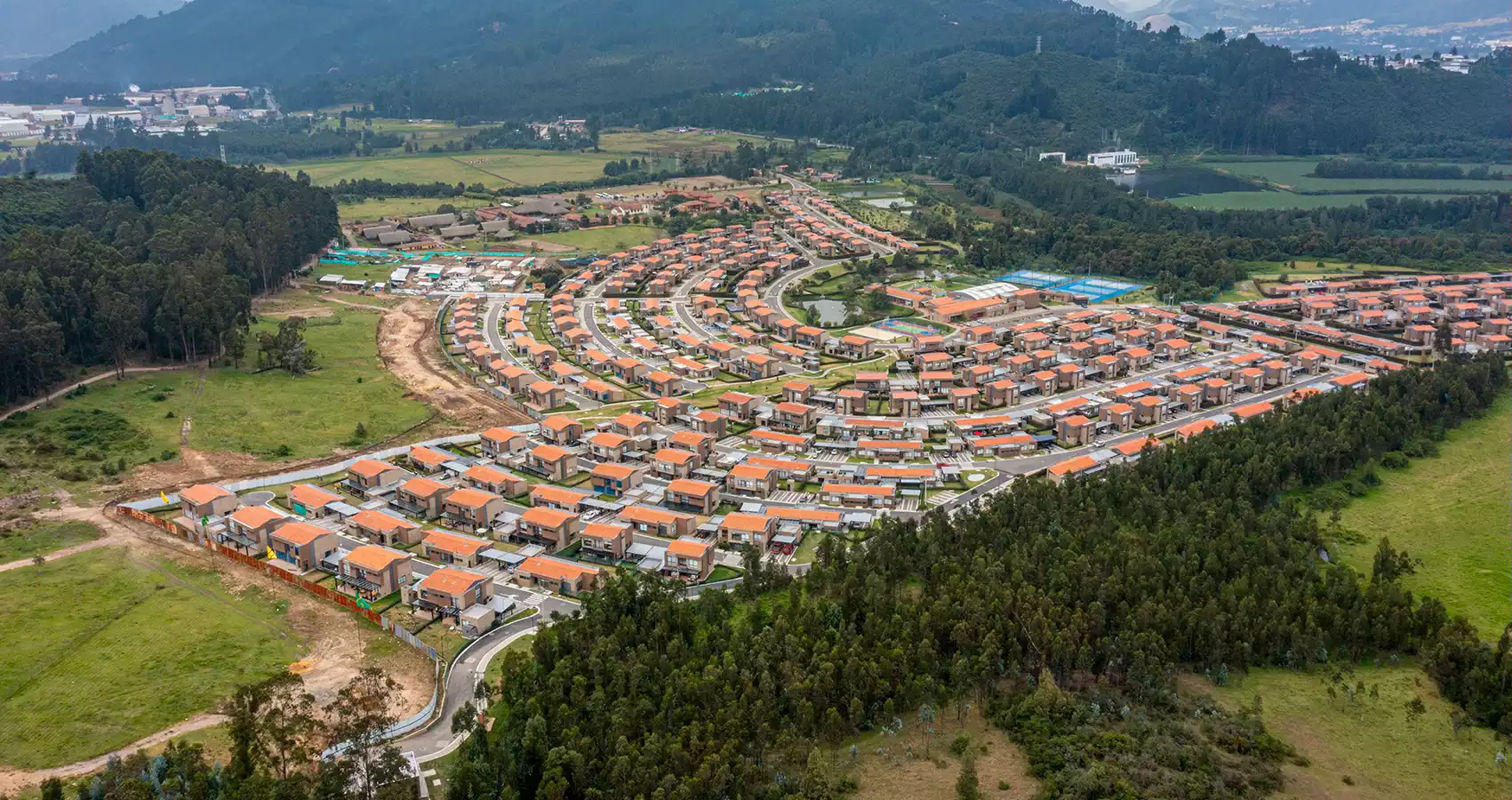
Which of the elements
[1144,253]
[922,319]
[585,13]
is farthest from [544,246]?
[585,13]

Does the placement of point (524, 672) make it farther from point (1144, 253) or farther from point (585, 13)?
point (585, 13)

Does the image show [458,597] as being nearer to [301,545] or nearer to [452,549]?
[452,549]

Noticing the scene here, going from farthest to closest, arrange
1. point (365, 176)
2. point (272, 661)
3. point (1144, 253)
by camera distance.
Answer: point (365, 176) → point (1144, 253) → point (272, 661)

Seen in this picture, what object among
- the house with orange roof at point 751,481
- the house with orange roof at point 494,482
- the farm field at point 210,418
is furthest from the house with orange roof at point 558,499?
the farm field at point 210,418

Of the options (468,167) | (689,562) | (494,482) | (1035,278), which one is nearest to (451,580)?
(689,562)

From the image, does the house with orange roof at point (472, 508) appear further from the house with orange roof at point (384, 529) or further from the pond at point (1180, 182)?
the pond at point (1180, 182)
